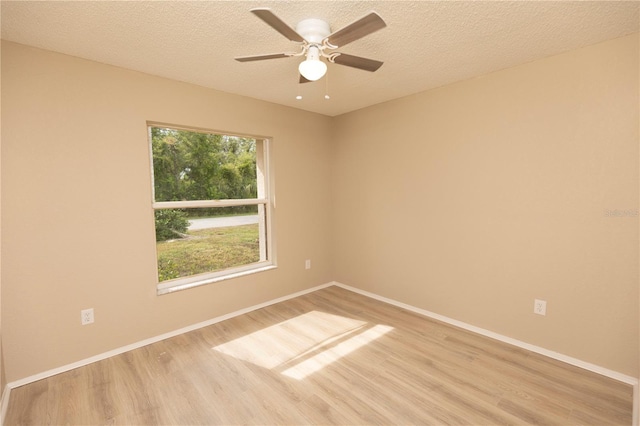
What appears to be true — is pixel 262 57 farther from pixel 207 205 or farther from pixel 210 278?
pixel 210 278

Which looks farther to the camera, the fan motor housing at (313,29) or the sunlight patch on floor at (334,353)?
the sunlight patch on floor at (334,353)

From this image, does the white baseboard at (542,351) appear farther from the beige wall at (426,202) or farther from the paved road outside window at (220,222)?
the paved road outside window at (220,222)

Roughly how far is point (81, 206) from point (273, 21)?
81.0 inches

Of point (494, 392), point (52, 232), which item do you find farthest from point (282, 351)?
point (52, 232)

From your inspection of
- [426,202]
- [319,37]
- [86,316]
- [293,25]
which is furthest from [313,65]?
[86,316]

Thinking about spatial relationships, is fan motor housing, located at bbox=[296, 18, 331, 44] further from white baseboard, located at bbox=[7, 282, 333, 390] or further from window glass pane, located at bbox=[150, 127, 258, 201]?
white baseboard, located at bbox=[7, 282, 333, 390]

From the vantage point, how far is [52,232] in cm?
224

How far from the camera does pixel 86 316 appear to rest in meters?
2.40

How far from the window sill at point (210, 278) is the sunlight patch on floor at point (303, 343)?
0.69 metres

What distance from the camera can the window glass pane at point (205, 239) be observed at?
2.98 metres

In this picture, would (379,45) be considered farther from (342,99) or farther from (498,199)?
(498,199)

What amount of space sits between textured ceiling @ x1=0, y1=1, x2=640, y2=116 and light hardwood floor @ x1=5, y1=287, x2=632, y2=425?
2.38 m

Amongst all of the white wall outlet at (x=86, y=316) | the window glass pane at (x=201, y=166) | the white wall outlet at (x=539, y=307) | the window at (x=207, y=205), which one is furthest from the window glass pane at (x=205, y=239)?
the white wall outlet at (x=539, y=307)

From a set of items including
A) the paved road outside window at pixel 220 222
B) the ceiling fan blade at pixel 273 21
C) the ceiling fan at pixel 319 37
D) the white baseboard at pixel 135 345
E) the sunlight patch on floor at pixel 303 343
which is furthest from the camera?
the paved road outside window at pixel 220 222
